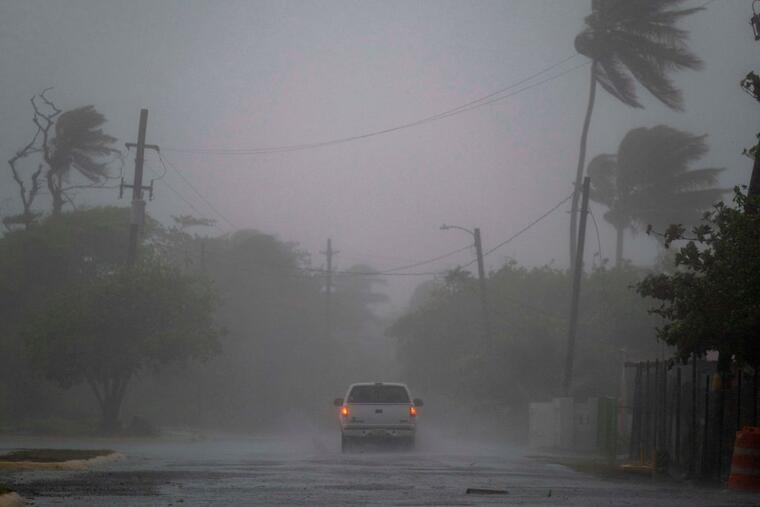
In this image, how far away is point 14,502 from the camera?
11.8 metres

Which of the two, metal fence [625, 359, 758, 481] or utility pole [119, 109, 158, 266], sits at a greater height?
utility pole [119, 109, 158, 266]

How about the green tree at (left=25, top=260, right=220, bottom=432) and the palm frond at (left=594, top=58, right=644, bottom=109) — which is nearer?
the green tree at (left=25, top=260, right=220, bottom=432)

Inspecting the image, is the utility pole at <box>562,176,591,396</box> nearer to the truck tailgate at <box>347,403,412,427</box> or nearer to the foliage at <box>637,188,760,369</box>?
the truck tailgate at <box>347,403,412,427</box>

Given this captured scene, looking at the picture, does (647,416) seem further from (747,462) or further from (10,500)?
(10,500)

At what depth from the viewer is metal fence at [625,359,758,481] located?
65.3 ft

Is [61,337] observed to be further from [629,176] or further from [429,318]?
[629,176]

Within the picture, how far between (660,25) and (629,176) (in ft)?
63.2

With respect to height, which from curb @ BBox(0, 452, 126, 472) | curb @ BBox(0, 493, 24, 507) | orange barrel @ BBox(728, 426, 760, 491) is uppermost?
orange barrel @ BBox(728, 426, 760, 491)

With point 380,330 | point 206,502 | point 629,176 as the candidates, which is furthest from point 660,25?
point 380,330

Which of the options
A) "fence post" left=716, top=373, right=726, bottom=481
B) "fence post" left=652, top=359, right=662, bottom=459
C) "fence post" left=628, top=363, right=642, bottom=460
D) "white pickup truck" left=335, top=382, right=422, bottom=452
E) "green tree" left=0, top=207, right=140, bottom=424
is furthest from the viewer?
"green tree" left=0, top=207, right=140, bottom=424

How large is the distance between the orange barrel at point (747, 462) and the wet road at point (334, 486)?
37cm

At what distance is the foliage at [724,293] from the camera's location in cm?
1722

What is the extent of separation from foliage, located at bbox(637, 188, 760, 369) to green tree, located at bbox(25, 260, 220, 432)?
25948 mm

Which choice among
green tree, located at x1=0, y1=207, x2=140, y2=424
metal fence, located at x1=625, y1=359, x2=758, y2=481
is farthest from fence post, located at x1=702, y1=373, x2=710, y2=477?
green tree, located at x1=0, y1=207, x2=140, y2=424
